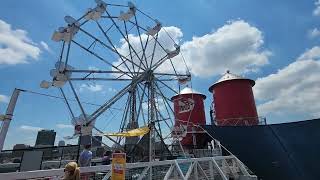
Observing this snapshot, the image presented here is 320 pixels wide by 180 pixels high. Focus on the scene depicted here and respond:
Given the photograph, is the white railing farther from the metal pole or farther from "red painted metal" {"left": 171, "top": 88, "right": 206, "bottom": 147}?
"red painted metal" {"left": 171, "top": 88, "right": 206, "bottom": 147}

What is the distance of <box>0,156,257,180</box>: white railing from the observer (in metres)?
6.41

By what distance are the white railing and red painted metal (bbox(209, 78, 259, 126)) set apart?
8852 millimetres

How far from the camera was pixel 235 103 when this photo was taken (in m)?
26.8

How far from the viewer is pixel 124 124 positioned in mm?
21297

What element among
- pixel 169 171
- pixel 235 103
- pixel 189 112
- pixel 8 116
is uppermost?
pixel 189 112

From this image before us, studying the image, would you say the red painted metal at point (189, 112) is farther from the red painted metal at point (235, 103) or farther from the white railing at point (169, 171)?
the white railing at point (169, 171)

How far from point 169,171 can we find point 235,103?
56.6ft

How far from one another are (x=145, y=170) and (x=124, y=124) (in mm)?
11771

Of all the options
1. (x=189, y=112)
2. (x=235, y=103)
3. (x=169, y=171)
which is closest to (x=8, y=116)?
(x=169, y=171)

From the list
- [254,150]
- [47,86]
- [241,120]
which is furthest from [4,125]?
[241,120]

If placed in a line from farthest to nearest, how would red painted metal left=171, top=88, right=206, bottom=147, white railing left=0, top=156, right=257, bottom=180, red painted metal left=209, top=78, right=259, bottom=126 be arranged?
red painted metal left=171, top=88, right=206, bottom=147
red painted metal left=209, top=78, right=259, bottom=126
white railing left=0, top=156, right=257, bottom=180

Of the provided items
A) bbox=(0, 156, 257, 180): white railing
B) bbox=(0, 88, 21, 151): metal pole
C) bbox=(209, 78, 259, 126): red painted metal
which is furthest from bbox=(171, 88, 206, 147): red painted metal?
bbox=(0, 88, 21, 151): metal pole

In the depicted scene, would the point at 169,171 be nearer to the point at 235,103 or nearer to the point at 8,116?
the point at 8,116

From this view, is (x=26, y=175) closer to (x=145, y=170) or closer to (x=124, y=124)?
(x=145, y=170)
